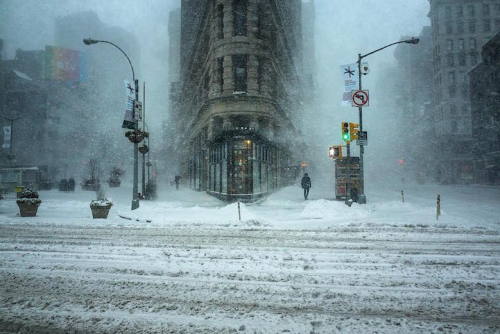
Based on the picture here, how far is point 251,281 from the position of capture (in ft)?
15.8

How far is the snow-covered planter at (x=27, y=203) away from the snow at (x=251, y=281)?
462 centimetres

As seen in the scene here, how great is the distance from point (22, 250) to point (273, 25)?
85.2 feet

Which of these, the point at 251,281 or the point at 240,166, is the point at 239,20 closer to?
the point at 240,166

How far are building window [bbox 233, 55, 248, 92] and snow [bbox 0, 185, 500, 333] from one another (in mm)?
15908

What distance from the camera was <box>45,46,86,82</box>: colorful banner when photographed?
11162cm

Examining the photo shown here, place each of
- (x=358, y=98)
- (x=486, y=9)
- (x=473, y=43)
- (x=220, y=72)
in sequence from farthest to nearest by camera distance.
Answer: (x=473, y=43) → (x=486, y=9) → (x=220, y=72) → (x=358, y=98)

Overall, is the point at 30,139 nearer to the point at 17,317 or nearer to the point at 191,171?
the point at 191,171

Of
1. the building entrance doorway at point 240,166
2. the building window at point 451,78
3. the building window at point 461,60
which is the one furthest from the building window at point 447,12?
the building entrance doorway at point 240,166

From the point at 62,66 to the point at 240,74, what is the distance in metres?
129

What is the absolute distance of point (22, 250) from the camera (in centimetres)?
678

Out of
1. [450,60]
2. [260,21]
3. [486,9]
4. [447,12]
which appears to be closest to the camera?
[260,21]

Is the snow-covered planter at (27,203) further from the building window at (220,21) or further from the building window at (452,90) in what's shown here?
the building window at (452,90)

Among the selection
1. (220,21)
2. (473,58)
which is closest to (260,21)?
(220,21)

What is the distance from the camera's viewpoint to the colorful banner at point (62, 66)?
111625mm
